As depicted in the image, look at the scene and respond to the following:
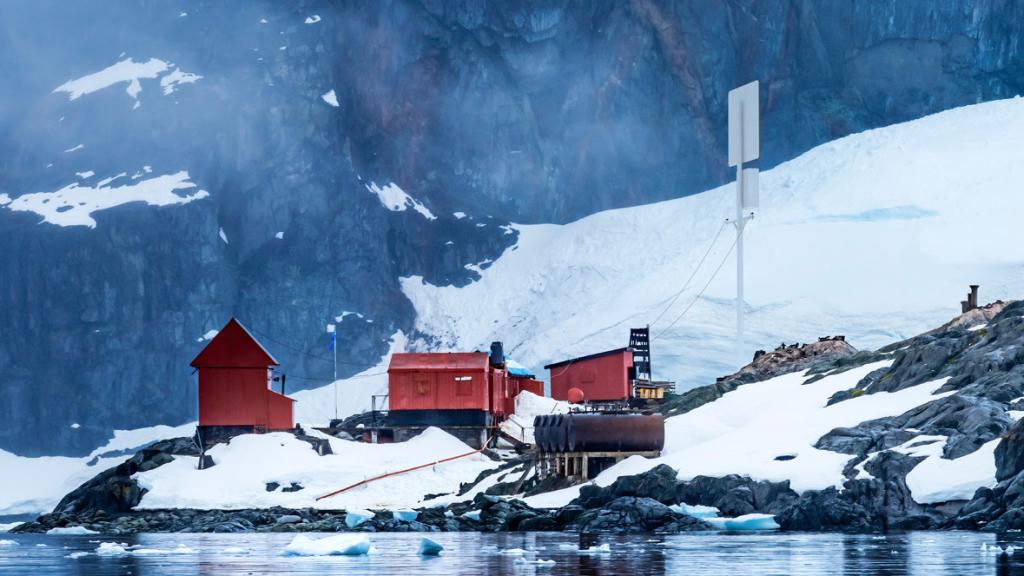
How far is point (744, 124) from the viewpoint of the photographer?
89562mm

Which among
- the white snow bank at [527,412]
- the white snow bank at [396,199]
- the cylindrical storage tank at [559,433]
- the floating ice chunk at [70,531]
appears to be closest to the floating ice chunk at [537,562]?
the cylindrical storage tank at [559,433]

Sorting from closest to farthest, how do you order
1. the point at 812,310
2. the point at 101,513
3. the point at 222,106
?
the point at 101,513 → the point at 812,310 → the point at 222,106

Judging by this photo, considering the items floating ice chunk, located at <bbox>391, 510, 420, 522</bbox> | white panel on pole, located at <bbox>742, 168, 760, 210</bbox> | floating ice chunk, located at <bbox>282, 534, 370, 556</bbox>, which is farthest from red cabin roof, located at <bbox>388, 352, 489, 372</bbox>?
floating ice chunk, located at <bbox>282, 534, 370, 556</bbox>

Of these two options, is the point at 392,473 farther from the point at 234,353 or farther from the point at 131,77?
the point at 131,77

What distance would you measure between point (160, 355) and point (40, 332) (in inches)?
437

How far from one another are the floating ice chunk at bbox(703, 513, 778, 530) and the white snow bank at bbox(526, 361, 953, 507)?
1.57 meters

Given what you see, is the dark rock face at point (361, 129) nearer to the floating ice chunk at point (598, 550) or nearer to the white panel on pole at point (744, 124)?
the white panel on pole at point (744, 124)

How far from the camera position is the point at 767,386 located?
2746 inches

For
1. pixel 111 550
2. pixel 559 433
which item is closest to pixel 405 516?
pixel 559 433

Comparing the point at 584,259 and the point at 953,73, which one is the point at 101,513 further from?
the point at 953,73

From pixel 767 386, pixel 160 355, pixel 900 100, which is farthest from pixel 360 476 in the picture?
pixel 900 100

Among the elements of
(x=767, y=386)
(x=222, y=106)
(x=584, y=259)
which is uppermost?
(x=222, y=106)

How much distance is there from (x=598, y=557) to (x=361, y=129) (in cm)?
11172

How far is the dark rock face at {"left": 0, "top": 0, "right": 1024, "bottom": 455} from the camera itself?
13800cm
